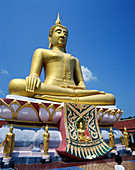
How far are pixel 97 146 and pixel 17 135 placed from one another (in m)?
2.75

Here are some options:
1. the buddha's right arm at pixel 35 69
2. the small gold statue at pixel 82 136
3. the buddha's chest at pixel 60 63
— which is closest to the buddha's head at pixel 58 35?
the buddha's chest at pixel 60 63

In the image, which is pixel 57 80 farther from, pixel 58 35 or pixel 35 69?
pixel 58 35

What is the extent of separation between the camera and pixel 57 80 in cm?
732

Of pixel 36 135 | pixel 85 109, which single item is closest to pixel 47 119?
pixel 36 135

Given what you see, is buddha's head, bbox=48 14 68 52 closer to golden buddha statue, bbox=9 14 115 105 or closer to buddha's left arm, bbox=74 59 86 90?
golden buddha statue, bbox=9 14 115 105

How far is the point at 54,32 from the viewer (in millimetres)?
8625

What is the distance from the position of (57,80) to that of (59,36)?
2784 millimetres

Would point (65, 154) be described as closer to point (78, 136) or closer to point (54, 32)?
point (78, 136)

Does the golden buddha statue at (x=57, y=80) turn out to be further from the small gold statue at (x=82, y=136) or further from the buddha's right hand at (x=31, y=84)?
the small gold statue at (x=82, y=136)

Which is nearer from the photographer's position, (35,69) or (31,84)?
(31,84)

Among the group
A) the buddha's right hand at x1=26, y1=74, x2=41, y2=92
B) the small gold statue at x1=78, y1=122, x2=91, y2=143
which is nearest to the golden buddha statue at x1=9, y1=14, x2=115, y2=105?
the buddha's right hand at x1=26, y1=74, x2=41, y2=92

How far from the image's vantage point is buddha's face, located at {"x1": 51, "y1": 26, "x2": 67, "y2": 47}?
8438 millimetres

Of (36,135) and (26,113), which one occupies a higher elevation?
(26,113)

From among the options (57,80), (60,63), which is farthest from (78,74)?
(57,80)
